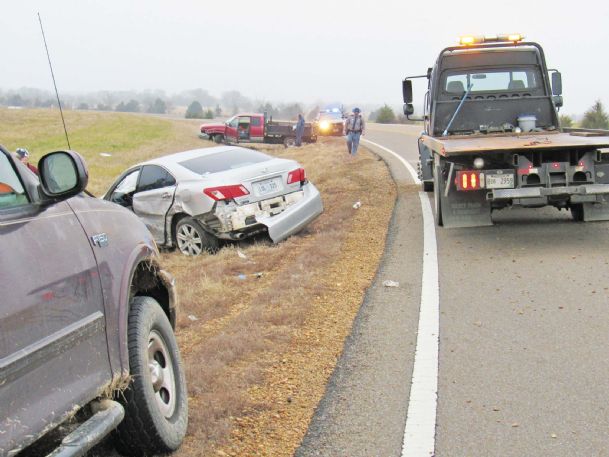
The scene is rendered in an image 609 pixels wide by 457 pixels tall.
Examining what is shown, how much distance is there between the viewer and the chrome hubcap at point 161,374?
4.06 meters

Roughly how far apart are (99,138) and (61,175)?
150 feet

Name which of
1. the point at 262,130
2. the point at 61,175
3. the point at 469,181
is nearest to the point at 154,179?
the point at 469,181

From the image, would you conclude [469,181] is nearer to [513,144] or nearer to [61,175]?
[513,144]

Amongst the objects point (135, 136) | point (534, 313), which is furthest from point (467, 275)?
point (135, 136)

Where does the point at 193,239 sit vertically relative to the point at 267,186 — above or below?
below

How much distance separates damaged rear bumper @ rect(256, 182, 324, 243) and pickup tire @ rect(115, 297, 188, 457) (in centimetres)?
606

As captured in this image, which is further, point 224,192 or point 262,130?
point 262,130

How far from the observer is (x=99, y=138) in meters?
47.4

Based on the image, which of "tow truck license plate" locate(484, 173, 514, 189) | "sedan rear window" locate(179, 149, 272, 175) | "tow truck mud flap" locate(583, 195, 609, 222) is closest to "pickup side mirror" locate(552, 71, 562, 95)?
"tow truck mud flap" locate(583, 195, 609, 222)

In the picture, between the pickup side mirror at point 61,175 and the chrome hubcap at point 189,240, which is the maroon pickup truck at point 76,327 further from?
the chrome hubcap at point 189,240

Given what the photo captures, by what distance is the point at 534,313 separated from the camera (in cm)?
651

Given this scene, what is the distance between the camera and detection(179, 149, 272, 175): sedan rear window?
1073 centimetres

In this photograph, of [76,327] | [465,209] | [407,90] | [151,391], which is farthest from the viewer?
[407,90]

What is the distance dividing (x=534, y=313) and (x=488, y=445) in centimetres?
263
